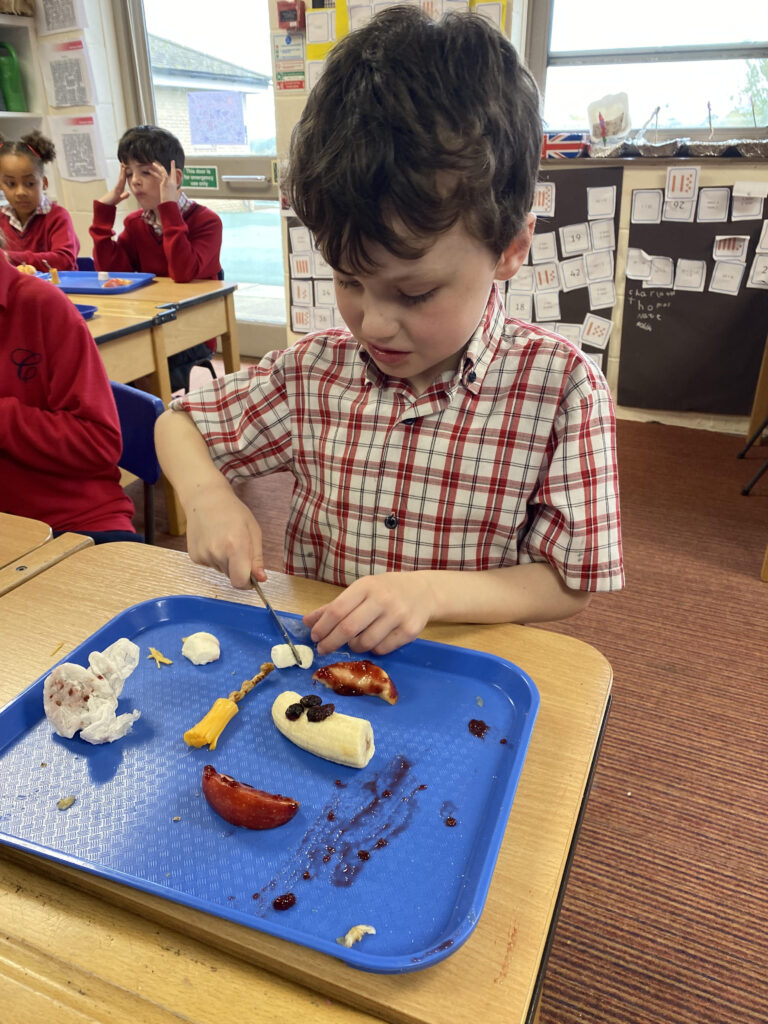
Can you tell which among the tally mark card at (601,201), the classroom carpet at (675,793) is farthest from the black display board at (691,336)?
the classroom carpet at (675,793)

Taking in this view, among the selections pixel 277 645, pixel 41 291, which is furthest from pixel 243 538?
pixel 41 291

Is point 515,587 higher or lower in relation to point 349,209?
lower

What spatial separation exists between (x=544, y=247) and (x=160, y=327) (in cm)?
176

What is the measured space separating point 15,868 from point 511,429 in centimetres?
65

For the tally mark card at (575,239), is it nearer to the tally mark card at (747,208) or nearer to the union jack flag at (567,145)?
the union jack flag at (567,145)

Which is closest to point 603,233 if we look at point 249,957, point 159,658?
point 159,658

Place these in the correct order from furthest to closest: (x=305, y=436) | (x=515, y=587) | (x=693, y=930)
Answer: (x=693, y=930), (x=305, y=436), (x=515, y=587)

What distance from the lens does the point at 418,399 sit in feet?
2.94

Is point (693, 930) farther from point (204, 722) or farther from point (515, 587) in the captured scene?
point (204, 722)

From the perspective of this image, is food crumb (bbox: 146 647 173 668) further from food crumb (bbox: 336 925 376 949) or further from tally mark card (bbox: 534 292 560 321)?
tally mark card (bbox: 534 292 560 321)

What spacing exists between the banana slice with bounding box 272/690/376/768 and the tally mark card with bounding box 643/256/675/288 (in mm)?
2905

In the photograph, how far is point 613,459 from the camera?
0.84 m

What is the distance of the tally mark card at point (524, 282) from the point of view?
3.24m

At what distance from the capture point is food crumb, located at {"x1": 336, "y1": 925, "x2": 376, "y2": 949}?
18.1 inches
